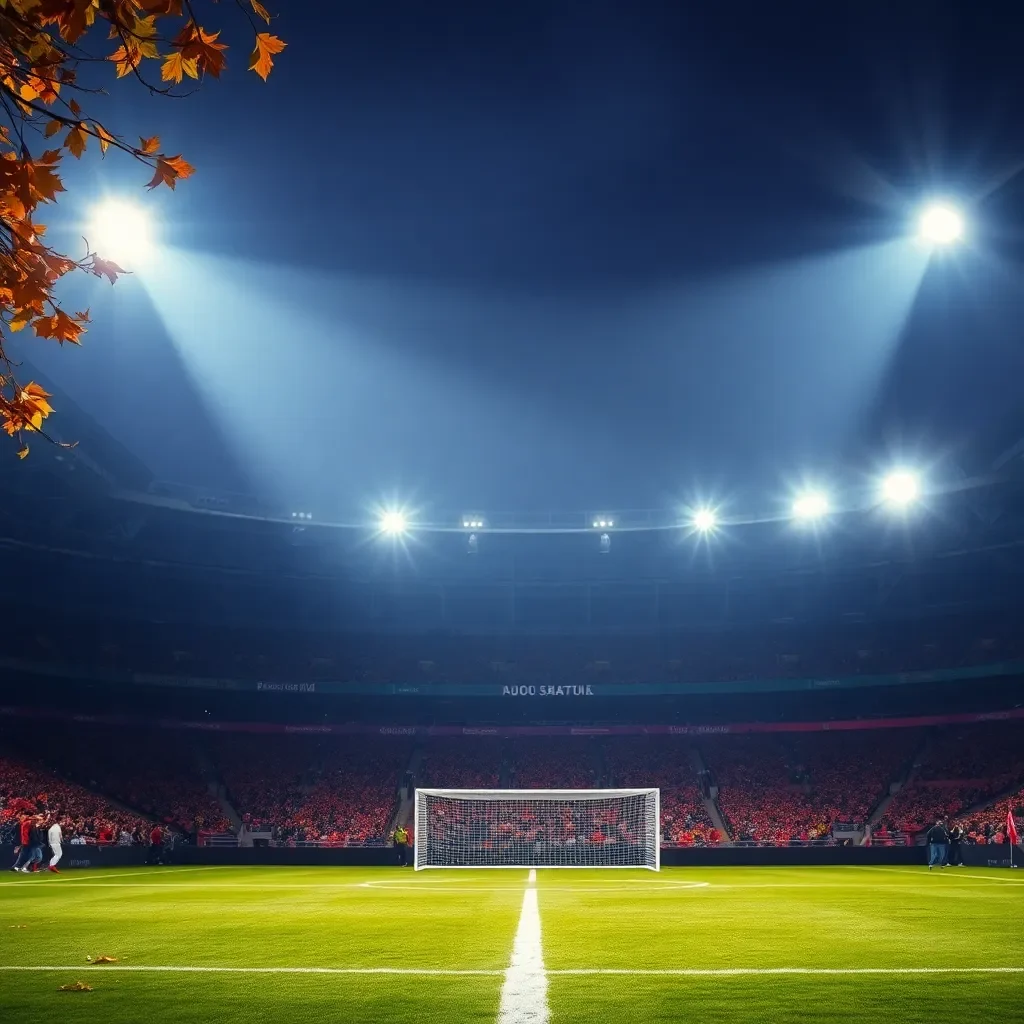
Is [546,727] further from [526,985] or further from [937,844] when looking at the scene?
[526,985]

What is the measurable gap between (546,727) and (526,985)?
43.7 m

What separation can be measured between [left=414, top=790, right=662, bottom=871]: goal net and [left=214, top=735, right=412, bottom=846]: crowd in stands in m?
4.39

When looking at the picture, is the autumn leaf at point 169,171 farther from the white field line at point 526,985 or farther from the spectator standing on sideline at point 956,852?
the spectator standing on sideline at point 956,852

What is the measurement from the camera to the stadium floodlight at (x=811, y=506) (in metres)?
46.3

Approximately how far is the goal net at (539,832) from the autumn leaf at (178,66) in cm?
3069

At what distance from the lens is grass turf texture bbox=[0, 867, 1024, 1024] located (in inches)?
213

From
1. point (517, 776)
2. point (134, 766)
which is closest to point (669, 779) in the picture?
point (517, 776)

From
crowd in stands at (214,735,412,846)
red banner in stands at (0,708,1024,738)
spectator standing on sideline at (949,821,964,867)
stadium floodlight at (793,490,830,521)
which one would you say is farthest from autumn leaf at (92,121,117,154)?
stadium floodlight at (793,490,830,521)

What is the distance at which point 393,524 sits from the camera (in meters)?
49.4

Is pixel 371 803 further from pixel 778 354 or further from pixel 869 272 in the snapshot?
pixel 869 272

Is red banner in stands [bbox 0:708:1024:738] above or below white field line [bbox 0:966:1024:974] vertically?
above

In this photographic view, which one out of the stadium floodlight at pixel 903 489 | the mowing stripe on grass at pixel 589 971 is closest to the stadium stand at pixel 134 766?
the mowing stripe on grass at pixel 589 971

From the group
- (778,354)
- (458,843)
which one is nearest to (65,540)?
(458,843)

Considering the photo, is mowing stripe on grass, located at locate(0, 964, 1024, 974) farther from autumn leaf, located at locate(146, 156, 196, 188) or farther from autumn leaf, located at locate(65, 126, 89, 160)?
autumn leaf, located at locate(65, 126, 89, 160)
